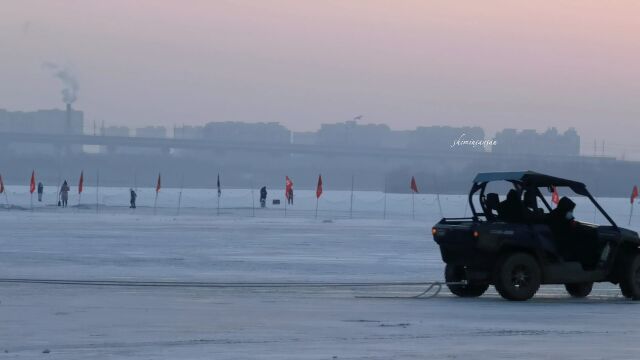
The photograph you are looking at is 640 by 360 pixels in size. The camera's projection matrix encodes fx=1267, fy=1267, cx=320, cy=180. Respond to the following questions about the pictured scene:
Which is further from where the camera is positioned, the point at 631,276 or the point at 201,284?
the point at 201,284

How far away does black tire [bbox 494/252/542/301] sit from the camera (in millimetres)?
15906

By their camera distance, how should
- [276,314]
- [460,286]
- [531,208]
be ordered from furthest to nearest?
[460,286] < [531,208] < [276,314]

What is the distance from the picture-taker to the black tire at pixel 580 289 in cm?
1722

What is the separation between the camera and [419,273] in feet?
72.1

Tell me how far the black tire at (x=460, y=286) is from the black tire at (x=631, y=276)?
1.78 meters

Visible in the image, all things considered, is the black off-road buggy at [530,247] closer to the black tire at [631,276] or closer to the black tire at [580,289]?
the black tire at [631,276]

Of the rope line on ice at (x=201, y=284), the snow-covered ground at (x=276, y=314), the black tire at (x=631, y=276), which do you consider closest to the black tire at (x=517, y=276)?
the snow-covered ground at (x=276, y=314)

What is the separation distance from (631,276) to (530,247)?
1.48 metres

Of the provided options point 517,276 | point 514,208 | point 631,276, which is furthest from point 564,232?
point 631,276

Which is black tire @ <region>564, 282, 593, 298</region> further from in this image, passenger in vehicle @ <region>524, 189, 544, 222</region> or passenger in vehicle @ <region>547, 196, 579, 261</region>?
passenger in vehicle @ <region>524, 189, 544, 222</region>

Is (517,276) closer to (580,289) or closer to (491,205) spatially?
(491,205)

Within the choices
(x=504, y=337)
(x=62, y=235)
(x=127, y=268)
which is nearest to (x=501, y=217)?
(x=504, y=337)

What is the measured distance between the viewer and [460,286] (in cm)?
1692

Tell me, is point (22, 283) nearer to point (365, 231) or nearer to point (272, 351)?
point (272, 351)
